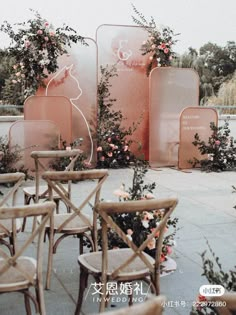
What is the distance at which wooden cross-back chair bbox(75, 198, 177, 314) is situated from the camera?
2.30m

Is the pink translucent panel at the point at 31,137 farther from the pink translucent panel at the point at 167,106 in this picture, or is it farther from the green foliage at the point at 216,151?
the green foliage at the point at 216,151

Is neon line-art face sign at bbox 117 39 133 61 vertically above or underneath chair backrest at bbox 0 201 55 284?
above

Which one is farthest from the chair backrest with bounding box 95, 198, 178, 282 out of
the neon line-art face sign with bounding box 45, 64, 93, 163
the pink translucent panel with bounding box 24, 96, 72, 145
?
the neon line-art face sign with bounding box 45, 64, 93, 163

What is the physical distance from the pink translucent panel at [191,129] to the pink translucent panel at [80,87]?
1.54 metres

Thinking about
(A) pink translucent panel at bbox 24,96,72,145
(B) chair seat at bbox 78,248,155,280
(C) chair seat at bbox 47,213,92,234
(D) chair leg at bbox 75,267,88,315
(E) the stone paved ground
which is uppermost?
(A) pink translucent panel at bbox 24,96,72,145

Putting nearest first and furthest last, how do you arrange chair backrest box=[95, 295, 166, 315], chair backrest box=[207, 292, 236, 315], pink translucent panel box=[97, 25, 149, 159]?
chair backrest box=[95, 295, 166, 315], chair backrest box=[207, 292, 236, 315], pink translucent panel box=[97, 25, 149, 159]

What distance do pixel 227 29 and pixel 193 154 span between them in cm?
1043

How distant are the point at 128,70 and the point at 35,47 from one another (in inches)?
75.3

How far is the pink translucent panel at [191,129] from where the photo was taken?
8.28 m

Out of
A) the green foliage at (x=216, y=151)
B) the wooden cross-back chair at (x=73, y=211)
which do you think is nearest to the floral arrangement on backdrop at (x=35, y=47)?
the green foliage at (x=216, y=151)

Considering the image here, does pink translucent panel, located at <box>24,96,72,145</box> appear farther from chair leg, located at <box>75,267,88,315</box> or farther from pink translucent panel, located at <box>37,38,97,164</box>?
chair leg, located at <box>75,267,88,315</box>

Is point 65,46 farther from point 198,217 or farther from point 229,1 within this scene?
point 229,1

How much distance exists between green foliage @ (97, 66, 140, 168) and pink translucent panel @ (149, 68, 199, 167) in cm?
51

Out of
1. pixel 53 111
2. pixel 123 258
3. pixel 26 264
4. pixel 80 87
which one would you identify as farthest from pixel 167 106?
pixel 26 264
